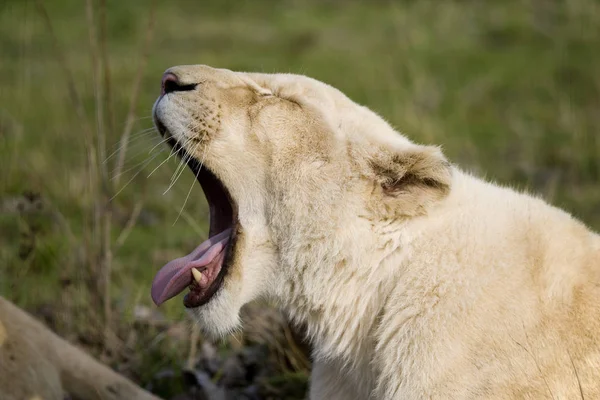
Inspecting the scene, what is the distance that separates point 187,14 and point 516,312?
11.2 m

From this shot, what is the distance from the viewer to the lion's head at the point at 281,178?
326cm

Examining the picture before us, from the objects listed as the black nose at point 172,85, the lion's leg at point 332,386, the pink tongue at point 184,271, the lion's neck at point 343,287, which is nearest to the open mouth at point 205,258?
the pink tongue at point 184,271

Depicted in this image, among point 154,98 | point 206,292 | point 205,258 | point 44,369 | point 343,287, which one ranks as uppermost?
point 154,98

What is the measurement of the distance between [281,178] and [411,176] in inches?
17.1

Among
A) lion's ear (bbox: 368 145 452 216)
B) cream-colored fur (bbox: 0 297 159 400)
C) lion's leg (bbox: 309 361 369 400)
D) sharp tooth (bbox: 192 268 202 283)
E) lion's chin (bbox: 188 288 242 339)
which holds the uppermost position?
lion's ear (bbox: 368 145 452 216)

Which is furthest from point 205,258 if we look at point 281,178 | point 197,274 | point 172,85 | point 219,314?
point 172,85

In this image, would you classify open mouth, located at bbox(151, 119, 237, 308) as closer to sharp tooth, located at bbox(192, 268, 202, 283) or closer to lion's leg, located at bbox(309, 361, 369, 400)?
sharp tooth, located at bbox(192, 268, 202, 283)

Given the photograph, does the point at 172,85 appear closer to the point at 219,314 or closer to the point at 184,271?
the point at 184,271

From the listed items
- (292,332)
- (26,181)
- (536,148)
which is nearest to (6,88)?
(26,181)

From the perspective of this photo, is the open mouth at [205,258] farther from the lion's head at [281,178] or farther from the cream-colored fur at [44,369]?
the cream-colored fur at [44,369]

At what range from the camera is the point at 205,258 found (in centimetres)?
347

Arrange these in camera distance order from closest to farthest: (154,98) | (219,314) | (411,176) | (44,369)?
(411,176)
(219,314)
(44,369)
(154,98)

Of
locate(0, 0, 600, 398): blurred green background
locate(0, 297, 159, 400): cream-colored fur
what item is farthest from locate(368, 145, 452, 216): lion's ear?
locate(0, 297, 159, 400): cream-colored fur

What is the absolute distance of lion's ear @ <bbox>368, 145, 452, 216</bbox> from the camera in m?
3.19
